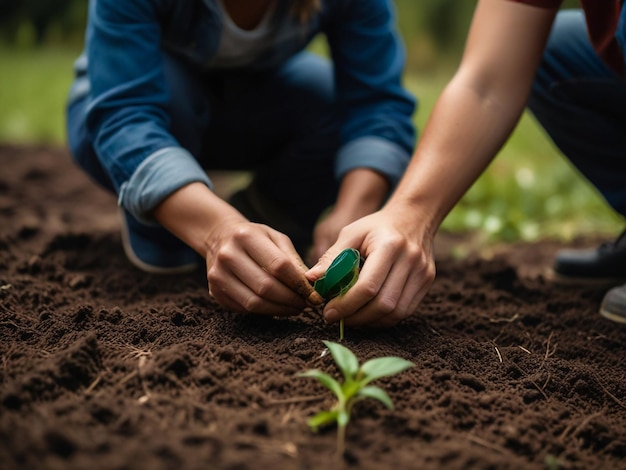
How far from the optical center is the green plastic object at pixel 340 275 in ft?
4.43

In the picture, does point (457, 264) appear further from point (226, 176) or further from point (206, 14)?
point (226, 176)

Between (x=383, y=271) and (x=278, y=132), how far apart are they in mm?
1157

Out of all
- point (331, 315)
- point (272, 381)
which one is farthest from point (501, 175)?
point (272, 381)

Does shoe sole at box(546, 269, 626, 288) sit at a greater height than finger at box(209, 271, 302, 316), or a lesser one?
lesser

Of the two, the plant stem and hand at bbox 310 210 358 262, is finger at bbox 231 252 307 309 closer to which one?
the plant stem

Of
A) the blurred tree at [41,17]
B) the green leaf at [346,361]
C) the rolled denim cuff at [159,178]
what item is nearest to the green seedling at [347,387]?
the green leaf at [346,361]

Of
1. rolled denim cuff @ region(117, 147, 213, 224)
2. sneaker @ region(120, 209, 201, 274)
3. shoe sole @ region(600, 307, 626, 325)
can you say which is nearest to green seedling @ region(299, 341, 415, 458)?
rolled denim cuff @ region(117, 147, 213, 224)

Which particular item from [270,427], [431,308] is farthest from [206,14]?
[270,427]

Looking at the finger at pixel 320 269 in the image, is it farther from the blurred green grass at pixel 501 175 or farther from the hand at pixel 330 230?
the blurred green grass at pixel 501 175

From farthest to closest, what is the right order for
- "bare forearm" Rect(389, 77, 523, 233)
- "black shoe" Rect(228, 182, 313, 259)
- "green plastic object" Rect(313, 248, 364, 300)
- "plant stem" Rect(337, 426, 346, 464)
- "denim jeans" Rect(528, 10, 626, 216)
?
1. "black shoe" Rect(228, 182, 313, 259)
2. "denim jeans" Rect(528, 10, 626, 216)
3. "bare forearm" Rect(389, 77, 523, 233)
4. "green plastic object" Rect(313, 248, 364, 300)
5. "plant stem" Rect(337, 426, 346, 464)

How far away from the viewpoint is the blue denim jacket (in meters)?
1.67

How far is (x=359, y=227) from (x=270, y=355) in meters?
0.33

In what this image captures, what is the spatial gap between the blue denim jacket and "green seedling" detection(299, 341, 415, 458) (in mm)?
637

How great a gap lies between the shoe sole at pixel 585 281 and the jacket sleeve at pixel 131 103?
3.89ft
